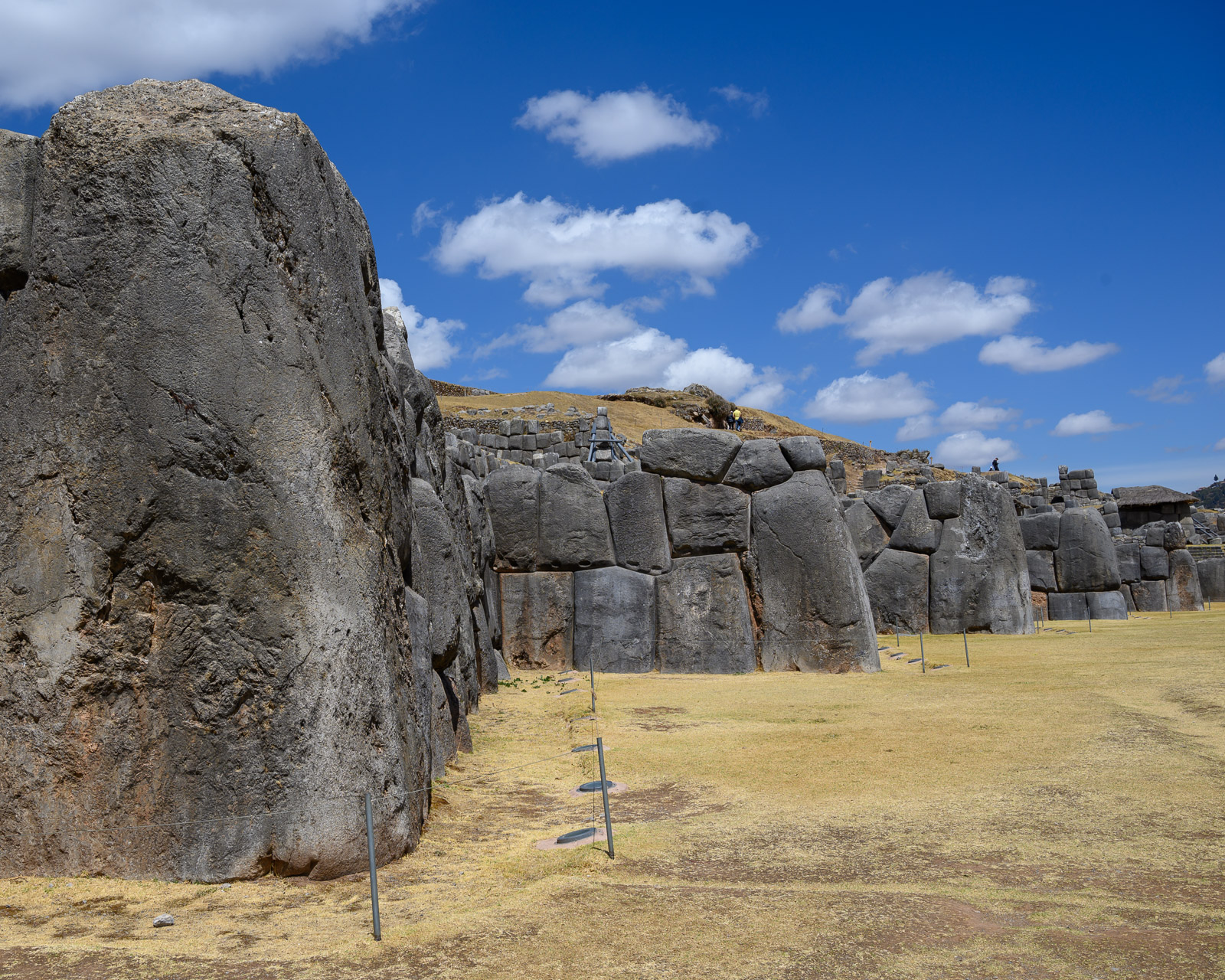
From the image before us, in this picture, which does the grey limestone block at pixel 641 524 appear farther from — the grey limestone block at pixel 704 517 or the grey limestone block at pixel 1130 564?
the grey limestone block at pixel 1130 564

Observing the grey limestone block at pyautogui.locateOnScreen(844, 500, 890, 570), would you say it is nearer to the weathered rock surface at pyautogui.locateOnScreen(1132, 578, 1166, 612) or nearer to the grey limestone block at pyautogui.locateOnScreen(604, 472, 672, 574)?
the grey limestone block at pyautogui.locateOnScreen(604, 472, 672, 574)

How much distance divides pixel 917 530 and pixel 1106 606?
5424 millimetres

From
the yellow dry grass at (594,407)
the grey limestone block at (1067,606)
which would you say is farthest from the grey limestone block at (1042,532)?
the yellow dry grass at (594,407)

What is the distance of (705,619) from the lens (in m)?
14.1

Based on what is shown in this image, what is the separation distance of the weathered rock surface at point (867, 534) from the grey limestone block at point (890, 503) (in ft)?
0.38

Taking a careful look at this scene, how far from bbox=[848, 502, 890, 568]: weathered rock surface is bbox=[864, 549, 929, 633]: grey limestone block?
23 cm

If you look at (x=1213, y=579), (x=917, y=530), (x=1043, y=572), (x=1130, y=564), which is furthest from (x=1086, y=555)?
(x=1213, y=579)

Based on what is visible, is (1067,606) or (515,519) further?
(1067,606)

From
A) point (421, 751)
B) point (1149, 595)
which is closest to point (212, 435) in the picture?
point (421, 751)

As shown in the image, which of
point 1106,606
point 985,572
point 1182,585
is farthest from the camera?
point 1182,585

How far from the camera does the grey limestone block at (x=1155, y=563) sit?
23.5 m

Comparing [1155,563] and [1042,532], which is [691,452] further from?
[1155,563]

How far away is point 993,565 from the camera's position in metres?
18.2

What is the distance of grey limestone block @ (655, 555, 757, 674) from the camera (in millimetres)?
13906
